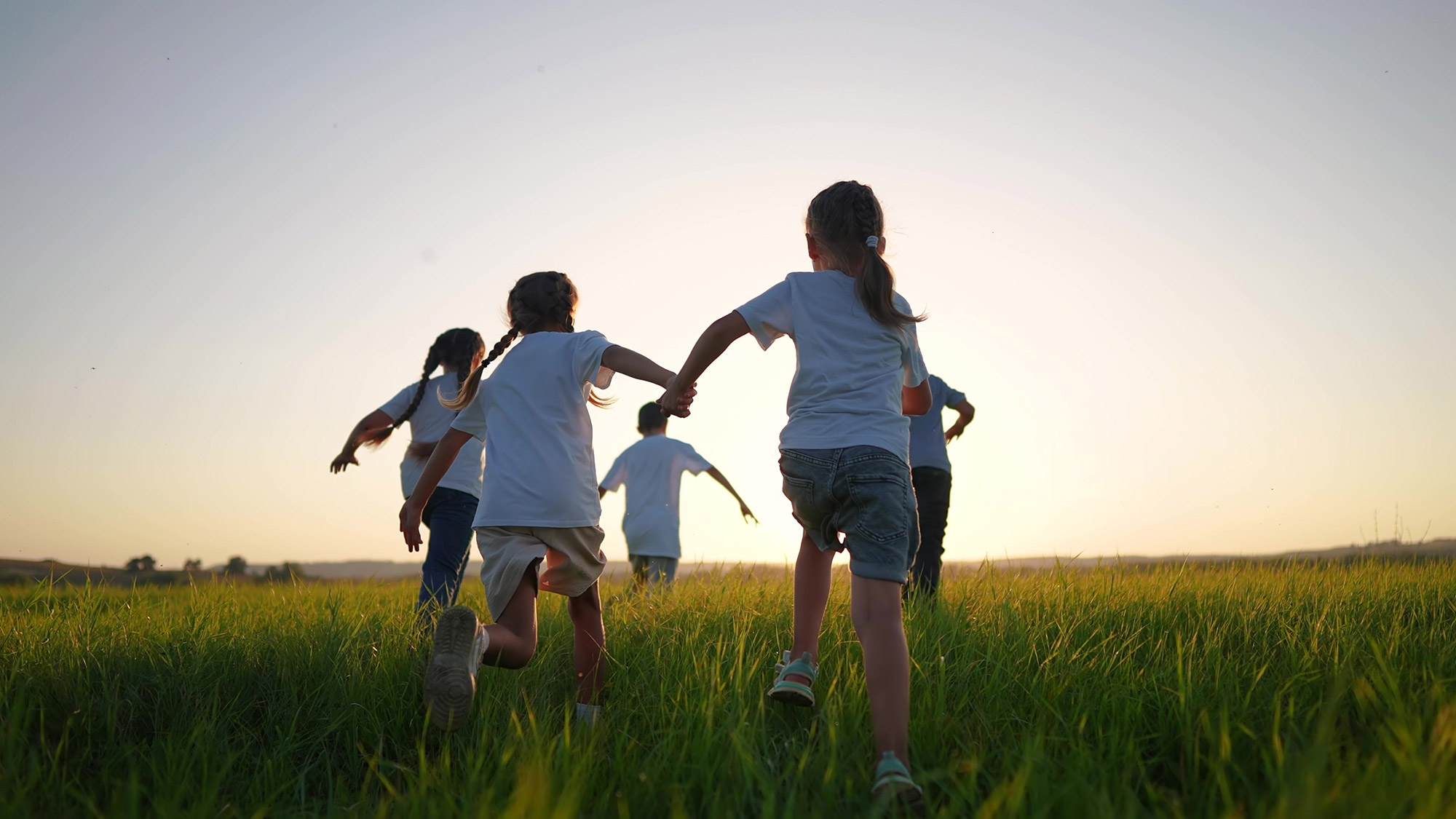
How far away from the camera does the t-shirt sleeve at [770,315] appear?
307cm

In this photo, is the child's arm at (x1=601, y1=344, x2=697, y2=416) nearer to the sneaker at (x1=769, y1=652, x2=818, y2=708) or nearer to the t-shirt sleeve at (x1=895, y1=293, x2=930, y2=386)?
the t-shirt sleeve at (x1=895, y1=293, x2=930, y2=386)

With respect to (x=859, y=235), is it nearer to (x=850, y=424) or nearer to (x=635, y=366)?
(x=850, y=424)

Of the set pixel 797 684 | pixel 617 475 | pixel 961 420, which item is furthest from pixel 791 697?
pixel 617 475

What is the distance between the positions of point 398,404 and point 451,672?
3172 millimetres

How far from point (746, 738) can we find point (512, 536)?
4.12ft

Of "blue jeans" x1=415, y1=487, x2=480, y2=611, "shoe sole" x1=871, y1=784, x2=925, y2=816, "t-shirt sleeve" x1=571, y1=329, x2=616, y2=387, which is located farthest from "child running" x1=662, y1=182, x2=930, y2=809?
"blue jeans" x1=415, y1=487, x2=480, y2=611

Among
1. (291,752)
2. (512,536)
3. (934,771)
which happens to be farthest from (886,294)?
(291,752)

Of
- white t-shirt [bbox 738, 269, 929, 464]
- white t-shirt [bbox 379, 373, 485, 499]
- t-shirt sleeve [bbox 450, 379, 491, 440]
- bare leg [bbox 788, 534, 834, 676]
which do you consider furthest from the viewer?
white t-shirt [bbox 379, 373, 485, 499]

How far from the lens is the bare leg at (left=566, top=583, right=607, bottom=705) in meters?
3.62

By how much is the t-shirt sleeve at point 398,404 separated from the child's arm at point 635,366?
8.33 feet

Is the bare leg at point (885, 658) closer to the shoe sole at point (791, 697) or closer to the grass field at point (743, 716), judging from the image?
the grass field at point (743, 716)

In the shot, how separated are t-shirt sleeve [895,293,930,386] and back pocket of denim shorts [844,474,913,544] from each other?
20.3 inches

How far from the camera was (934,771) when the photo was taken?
7.86ft

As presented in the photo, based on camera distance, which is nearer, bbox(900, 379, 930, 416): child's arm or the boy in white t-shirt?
bbox(900, 379, 930, 416): child's arm
